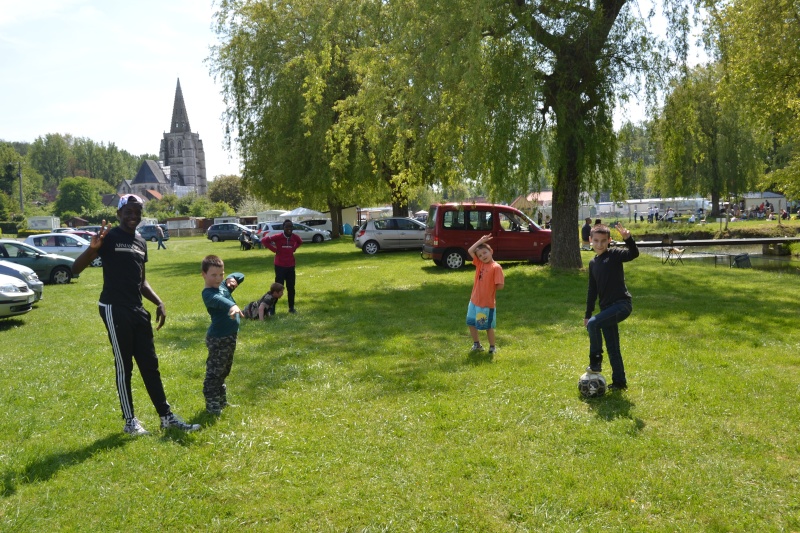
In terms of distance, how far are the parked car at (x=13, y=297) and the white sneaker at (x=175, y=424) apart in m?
9.15

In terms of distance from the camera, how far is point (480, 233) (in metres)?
21.5

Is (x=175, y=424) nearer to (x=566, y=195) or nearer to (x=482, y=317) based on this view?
(x=482, y=317)

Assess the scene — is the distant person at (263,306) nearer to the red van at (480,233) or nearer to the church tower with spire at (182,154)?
the red van at (480,233)

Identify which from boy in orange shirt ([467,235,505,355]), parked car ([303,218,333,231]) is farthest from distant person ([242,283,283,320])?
parked car ([303,218,333,231])

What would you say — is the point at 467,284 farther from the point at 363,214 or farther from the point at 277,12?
the point at 363,214

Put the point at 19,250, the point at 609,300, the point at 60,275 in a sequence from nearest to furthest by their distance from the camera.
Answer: the point at 609,300
the point at 19,250
the point at 60,275

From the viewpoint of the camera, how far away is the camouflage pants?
6.42m

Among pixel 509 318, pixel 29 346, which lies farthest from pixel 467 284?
pixel 29 346

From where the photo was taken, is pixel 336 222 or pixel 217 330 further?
pixel 336 222

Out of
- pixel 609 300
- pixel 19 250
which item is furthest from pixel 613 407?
pixel 19 250

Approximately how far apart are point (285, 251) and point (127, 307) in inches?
290

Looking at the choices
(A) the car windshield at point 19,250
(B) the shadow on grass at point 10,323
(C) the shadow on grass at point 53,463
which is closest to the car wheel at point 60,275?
(A) the car windshield at point 19,250

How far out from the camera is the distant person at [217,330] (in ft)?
20.6

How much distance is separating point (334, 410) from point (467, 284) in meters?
11.0
